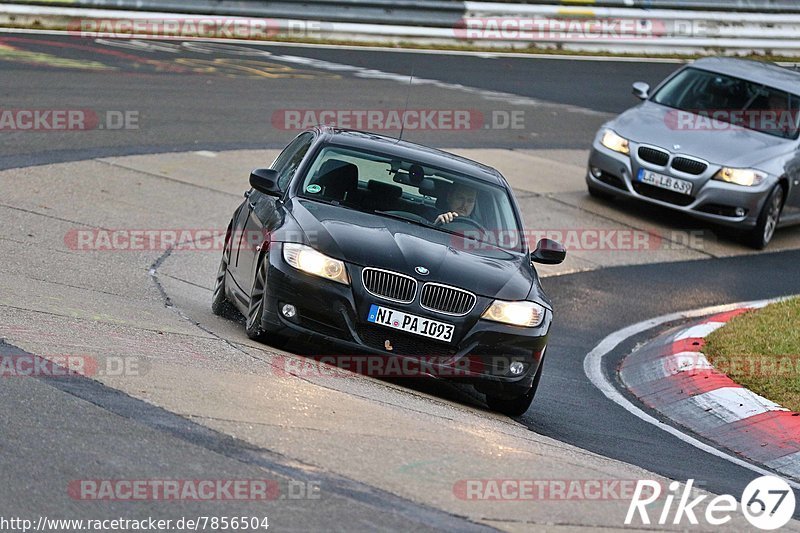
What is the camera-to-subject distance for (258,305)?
8328 mm

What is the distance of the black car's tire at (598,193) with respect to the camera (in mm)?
16203

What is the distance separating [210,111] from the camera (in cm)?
1836

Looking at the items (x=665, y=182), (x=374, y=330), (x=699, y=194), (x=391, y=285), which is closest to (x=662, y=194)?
(x=665, y=182)

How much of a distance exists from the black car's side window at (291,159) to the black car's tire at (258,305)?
1048 mm

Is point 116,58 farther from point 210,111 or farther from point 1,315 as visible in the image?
point 1,315

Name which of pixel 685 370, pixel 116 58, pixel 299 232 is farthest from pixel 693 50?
pixel 299 232

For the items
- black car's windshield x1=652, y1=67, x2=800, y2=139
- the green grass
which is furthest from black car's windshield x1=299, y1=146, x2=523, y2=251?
black car's windshield x1=652, y1=67, x2=800, y2=139

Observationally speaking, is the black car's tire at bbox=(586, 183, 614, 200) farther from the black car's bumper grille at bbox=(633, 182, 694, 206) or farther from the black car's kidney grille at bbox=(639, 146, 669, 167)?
the black car's kidney grille at bbox=(639, 146, 669, 167)

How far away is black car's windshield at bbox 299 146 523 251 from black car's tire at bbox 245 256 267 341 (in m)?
0.87

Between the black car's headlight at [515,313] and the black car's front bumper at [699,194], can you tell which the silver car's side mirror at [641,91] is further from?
the black car's headlight at [515,313]

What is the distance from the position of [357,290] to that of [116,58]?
45.7 ft

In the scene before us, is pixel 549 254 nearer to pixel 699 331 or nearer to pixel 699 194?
pixel 699 331

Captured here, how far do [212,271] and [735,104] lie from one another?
7380 millimetres

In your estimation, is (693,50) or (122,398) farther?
(693,50)
